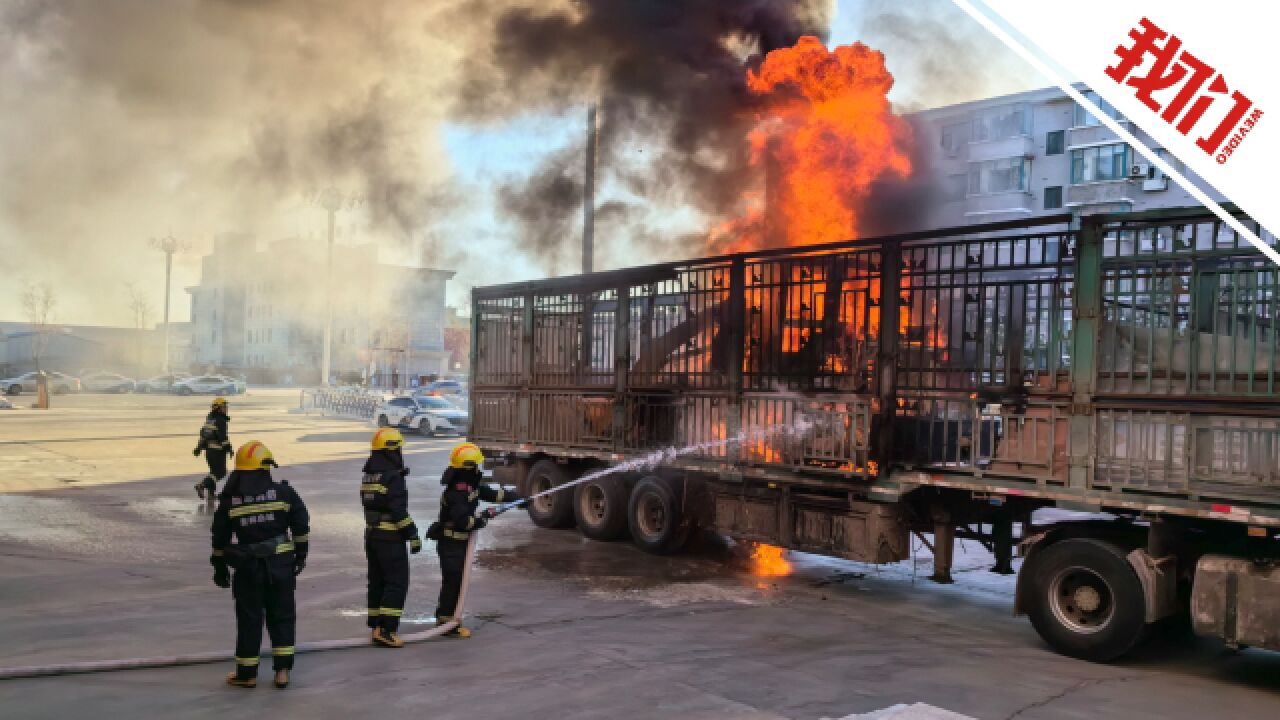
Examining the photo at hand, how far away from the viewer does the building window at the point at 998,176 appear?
51.5 m

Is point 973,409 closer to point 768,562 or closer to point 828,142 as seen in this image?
point 768,562

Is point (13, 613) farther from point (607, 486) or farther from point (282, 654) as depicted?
point (607, 486)

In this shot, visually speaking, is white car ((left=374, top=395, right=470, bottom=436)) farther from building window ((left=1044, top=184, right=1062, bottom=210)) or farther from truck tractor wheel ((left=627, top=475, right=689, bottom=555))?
building window ((left=1044, top=184, right=1062, bottom=210))

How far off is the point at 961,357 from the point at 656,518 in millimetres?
4646

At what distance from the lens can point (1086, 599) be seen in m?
7.77

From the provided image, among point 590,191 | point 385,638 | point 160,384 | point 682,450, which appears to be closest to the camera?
point 385,638

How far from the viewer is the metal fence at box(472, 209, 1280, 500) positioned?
7258 mm

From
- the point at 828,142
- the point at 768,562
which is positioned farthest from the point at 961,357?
the point at 828,142

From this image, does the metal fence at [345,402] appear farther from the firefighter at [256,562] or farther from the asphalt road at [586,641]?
the firefighter at [256,562]

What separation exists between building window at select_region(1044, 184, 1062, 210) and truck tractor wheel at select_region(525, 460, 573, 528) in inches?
1766

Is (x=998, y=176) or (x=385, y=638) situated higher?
(x=998, y=176)

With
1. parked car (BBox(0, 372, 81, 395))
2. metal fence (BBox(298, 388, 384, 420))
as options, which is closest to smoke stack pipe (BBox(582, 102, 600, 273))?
metal fence (BBox(298, 388, 384, 420))

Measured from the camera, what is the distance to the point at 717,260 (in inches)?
451

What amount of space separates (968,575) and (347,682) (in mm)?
A: 7701
